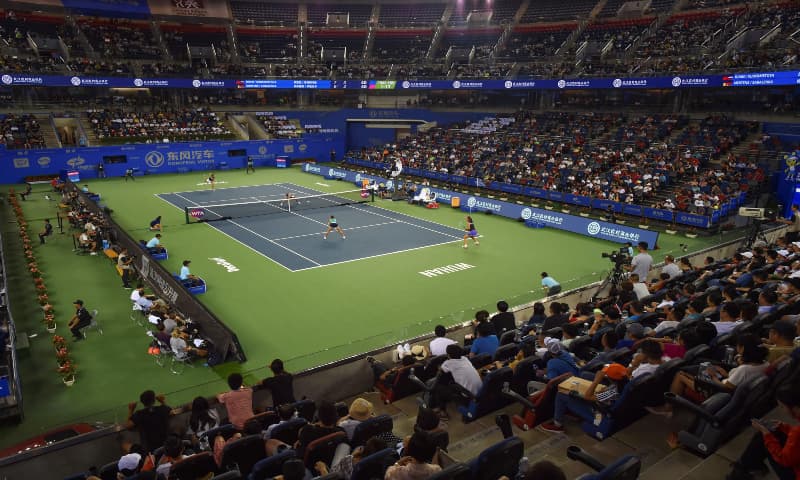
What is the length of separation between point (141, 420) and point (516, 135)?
44.8 meters

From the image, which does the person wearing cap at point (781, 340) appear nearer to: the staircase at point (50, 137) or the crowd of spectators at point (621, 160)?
the crowd of spectators at point (621, 160)

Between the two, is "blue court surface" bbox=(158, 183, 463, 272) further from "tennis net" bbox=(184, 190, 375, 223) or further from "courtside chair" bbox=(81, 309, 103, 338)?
"courtside chair" bbox=(81, 309, 103, 338)

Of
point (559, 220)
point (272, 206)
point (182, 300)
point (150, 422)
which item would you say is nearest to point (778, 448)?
point (150, 422)

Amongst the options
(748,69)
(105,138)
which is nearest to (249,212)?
(105,138)

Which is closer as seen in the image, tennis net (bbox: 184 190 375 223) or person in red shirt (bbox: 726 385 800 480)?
person in red shirt (bbox: 726 385 800 480)

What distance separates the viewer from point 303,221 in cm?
3212

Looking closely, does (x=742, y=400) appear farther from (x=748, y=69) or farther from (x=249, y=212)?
(x=748, y=69)

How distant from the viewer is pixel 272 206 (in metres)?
36.3

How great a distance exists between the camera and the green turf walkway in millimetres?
13438

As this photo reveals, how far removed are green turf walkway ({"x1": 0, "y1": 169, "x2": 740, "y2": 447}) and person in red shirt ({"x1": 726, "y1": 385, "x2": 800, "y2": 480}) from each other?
8032 millimetres

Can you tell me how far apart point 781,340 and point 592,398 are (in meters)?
2.94

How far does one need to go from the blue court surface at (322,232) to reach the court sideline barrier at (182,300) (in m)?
5.48

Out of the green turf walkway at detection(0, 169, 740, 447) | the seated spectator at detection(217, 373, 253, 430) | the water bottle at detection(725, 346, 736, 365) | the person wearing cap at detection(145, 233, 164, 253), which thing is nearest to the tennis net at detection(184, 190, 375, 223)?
the green turf walkway at detection(0, 169, 740, 447)

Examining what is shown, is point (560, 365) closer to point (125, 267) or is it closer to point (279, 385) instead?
point (279, 385)
